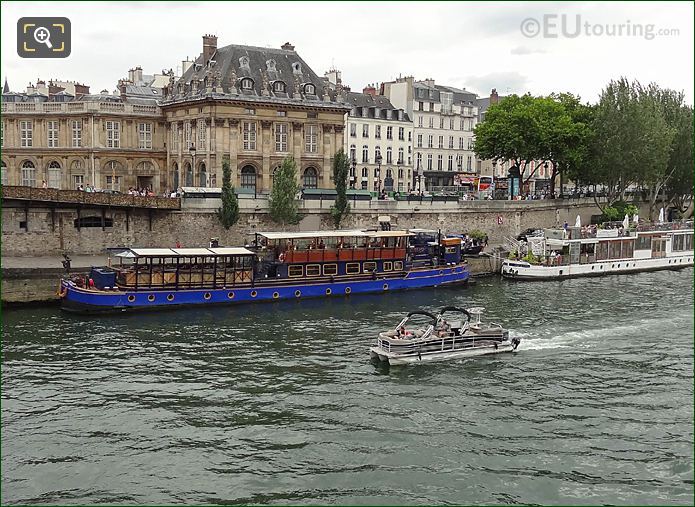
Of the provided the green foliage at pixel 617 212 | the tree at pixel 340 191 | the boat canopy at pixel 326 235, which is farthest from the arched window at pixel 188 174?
the green foliage at pixel 617 212

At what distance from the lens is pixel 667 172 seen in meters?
77.4

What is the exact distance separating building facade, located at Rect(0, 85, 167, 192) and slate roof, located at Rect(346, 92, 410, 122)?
2342cm

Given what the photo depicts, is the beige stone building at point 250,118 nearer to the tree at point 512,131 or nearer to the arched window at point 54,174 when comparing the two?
the arched window at point 54,174

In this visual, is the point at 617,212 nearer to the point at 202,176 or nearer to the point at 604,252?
the point at 604,252

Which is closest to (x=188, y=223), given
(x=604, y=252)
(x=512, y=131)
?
(x=604, y=252)

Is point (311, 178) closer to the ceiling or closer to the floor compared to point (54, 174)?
closer to the floor

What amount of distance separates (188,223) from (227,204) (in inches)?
122

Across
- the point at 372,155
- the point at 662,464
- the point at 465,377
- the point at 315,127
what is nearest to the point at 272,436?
the point at 465,377

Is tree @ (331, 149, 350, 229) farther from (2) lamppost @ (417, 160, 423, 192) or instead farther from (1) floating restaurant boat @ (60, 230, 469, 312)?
(2) lamppost @ (417, 160, 423, 192)

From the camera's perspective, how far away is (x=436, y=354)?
104 feet

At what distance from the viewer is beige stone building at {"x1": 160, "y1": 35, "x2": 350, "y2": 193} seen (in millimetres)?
61094

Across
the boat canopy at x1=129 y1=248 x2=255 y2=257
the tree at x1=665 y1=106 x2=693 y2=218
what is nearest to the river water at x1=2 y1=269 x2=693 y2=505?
the boat canopy at x1=129 y1=248 x2=255 y2=257

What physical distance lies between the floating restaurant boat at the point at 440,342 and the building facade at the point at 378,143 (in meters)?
48.7

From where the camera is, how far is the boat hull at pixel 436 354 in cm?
3073
